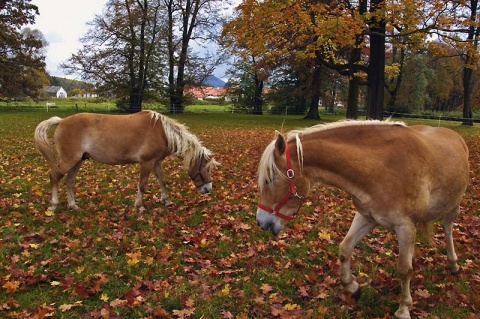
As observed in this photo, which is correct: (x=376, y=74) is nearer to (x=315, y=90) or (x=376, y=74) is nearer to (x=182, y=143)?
(x=182, y=143)

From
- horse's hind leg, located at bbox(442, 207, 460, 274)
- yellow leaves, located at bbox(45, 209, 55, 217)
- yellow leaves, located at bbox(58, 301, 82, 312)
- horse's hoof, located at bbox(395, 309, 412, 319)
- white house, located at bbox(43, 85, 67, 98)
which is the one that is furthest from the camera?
white house, located at bbox(43, 85, 67, 98)

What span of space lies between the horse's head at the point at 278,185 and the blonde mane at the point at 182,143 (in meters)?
3.62

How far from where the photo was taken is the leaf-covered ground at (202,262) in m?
3.61

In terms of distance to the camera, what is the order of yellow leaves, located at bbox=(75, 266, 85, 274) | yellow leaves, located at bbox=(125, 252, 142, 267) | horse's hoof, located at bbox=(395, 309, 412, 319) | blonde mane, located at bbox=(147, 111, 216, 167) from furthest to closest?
blonde mane, located at bbox=(147, 111, 216, 167) < yellow leaves, located at bbox=(125, 252, 142, 267) < yellow leaves, located at bbox=(75, 266, 85, 274) < horse's hoof, located at bbox=(395, 309, 412, 319)

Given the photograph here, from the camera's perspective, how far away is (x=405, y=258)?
3.27 metres

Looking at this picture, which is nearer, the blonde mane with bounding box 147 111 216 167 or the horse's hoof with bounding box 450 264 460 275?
the horse's hoof with bounding box 450 264 460 275

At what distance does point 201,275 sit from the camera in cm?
429

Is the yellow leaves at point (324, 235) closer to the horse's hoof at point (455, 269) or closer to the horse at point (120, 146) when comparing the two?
the horse's hoof at point (455, 269)

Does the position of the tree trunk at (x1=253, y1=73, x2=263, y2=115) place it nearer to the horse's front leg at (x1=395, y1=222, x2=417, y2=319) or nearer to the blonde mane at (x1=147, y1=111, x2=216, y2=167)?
the blonde mane at (x1=147, y1=111, x2=216, y2=167)

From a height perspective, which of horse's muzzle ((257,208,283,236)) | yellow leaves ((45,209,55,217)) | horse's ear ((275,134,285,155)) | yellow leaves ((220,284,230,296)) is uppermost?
horse's ear ((275,134,285,155))

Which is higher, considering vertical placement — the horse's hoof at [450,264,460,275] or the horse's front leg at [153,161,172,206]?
the horse's front leg at [153,161,172,206]

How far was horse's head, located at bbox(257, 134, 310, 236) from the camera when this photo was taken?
322cm

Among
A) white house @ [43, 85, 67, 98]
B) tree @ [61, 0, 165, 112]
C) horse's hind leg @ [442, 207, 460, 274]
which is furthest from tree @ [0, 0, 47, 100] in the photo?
white house @ [43, 85, 67, 98]

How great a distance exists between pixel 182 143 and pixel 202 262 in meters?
2.89
